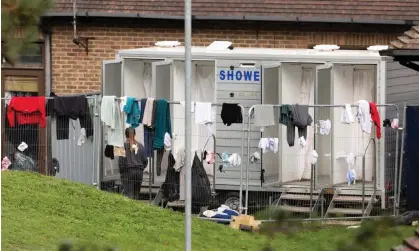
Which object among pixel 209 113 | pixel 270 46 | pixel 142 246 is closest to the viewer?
pixel 142 246

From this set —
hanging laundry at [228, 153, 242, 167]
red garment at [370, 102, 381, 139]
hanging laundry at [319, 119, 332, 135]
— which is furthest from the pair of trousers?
red garment at [370, 102, 381, 139]

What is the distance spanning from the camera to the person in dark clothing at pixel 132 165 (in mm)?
15867

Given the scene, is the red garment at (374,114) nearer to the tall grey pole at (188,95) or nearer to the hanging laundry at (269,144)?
the hanging laundry at (269,144)

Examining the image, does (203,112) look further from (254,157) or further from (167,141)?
(254,157)

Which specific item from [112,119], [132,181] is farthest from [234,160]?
[112,119]

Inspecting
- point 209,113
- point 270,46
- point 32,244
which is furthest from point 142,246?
point 270,46

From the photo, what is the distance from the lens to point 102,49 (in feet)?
64.1

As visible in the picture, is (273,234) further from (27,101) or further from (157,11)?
(157,11)

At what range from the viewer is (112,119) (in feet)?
52.3

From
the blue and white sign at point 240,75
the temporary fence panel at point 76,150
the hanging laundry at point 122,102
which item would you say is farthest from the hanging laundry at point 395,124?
the temporary fence panel at point 76,150

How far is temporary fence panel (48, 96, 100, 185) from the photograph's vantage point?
16.5 m

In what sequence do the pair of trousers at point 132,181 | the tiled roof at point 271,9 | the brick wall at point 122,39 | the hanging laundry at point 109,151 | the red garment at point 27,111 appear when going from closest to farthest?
the pair of trousers at point 132,181 < the hanging laundry at point 109,151 < the red garment at point 27,111 < the tiled roof at point 271,9 < the brick wall at point 122,39

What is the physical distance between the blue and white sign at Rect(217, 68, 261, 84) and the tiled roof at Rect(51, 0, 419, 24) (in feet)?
9.97

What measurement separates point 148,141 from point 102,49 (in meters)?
4.18
